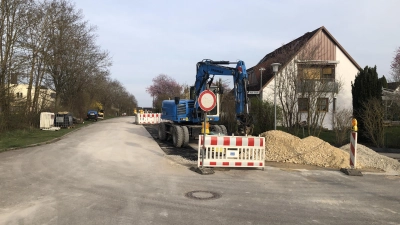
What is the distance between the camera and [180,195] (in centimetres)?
712

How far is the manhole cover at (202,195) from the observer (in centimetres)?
698

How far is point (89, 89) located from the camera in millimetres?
45812

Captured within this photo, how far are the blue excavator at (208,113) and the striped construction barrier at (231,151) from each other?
1.72 m

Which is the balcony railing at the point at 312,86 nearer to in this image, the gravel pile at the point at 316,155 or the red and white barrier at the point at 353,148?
the gravel pile at the point at 316,155

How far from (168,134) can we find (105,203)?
12974 mm

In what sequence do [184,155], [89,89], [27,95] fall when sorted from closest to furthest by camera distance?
[184,155] → [27,95] → [89,89]

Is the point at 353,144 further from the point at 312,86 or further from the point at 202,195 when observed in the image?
the point at 312,86

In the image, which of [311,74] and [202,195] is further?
[311,74]

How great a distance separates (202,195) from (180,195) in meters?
0.49

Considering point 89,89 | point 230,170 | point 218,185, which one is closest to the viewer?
point 218,185

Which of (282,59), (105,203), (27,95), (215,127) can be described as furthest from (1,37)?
(105,203)

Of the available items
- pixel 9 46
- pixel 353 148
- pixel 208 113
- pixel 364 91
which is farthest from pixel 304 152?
pixel 9 46

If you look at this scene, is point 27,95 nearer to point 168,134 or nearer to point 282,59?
point 168,134

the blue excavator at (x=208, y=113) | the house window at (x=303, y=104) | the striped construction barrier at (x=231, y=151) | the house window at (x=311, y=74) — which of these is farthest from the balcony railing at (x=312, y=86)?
the striped construction barrier at (x=231, y=151)
